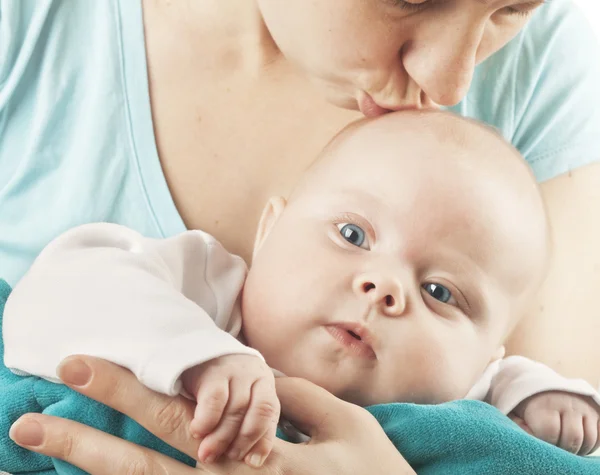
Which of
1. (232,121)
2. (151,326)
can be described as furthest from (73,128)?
(151,326)

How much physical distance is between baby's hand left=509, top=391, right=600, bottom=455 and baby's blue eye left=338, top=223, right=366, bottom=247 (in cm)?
37

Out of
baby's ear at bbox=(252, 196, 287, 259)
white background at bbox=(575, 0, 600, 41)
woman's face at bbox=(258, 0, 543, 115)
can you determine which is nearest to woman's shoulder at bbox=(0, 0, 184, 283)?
Result: baby's ear at bbox=(252, 196, 287, 259)

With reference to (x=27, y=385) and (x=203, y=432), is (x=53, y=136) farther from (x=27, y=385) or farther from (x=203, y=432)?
(x=203, y=432)

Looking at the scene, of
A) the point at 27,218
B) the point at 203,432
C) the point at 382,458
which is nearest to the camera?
the point at 203,432

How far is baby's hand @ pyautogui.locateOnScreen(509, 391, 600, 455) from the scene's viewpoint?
1.12 meters

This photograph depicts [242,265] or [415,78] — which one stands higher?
[415,78]

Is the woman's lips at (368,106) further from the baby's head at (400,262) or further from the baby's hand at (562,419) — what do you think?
the baby's hand at (562,419)

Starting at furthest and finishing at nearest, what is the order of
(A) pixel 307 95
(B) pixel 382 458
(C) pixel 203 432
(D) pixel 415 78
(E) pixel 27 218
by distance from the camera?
(A) pixel 307 95 → (E) pixel 27 218 → (D) pixel 415 78 → (B) pixel 382 458 → (C) pixel 203 432

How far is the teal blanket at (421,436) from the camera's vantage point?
856mm

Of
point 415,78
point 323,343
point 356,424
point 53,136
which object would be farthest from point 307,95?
point 356,424

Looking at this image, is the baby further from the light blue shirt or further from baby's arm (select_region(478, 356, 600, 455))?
the light blue shirt

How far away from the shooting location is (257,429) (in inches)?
28.6

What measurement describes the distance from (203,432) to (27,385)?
0.91 feet

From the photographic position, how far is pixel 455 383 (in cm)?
104
